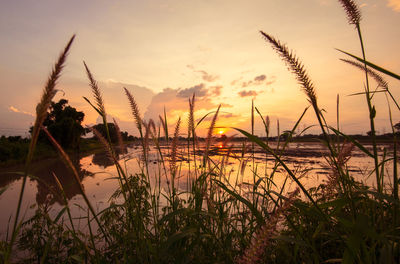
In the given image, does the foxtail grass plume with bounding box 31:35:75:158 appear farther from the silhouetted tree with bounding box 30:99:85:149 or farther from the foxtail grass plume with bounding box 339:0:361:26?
the silhouetted tree with bounding box 30:99:85:149

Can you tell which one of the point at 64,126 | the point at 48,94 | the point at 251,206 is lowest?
the point at 251,206

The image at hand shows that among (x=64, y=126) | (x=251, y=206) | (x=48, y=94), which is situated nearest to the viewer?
(x=48, y=94)

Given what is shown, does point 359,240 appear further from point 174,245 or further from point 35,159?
point 35,159

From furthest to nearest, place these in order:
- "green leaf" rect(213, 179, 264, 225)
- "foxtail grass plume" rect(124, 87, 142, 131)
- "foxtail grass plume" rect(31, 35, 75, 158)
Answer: "foxtail grass plume" rect(124, 87, 142, 131) < "green leaf" rect(213, 179, 264, 225) < "foxtail grass plume" rect(31, 35, 75, 158)

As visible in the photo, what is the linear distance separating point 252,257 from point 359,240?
0.41 m

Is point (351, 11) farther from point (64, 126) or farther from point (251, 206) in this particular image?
point (64, 126)

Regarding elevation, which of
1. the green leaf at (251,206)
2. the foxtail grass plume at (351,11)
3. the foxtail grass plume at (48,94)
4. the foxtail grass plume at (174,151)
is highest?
the foxtail grass plume at (351,11)

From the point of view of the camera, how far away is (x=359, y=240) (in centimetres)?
77

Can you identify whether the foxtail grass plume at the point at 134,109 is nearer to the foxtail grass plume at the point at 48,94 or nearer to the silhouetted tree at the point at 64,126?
the foxtail grass plume at the point at 48,94

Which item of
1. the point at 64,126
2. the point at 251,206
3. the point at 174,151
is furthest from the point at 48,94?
the point at 64,126

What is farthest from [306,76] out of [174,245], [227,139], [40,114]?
[227,139]

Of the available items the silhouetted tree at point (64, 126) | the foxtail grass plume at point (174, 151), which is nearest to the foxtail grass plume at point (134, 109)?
the foxtail grass plume at point (174, 151)

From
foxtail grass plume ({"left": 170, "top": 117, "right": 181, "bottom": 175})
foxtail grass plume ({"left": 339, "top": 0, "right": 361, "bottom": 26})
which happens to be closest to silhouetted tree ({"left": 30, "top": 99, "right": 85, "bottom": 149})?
foxtail grass plume ({"left": 170, "top": 117, "right": 181, "bottom": 175})

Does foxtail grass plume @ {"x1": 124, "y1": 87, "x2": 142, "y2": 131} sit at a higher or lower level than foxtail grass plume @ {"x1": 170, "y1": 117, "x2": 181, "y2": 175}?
higher
